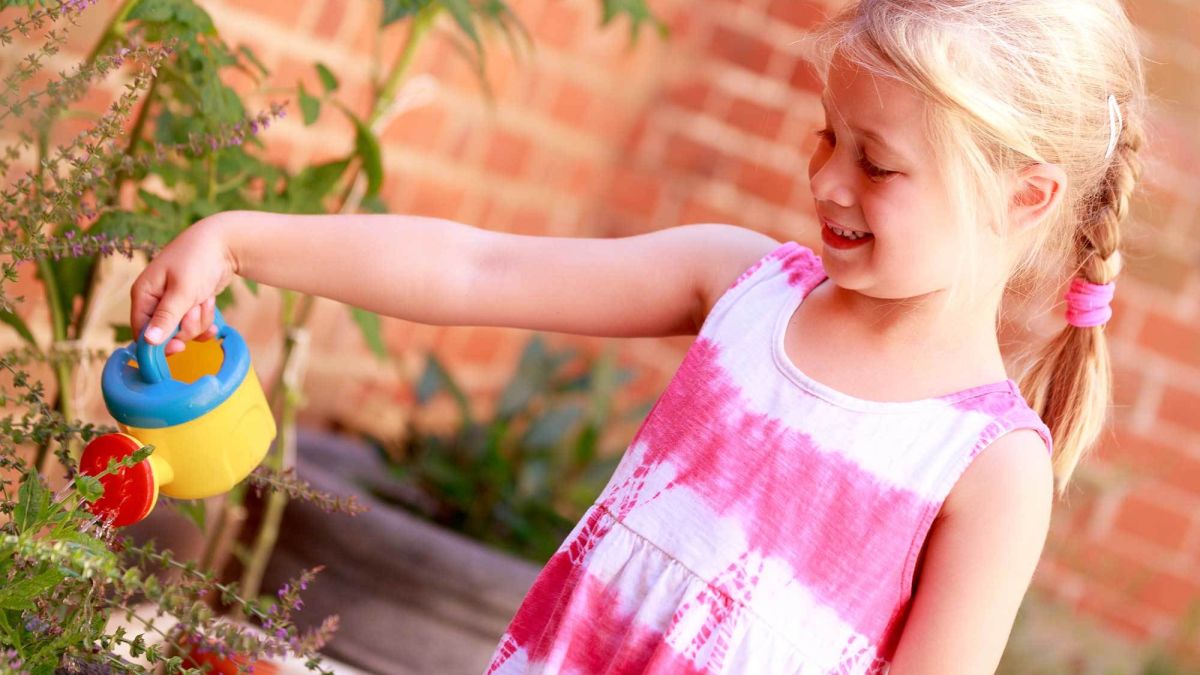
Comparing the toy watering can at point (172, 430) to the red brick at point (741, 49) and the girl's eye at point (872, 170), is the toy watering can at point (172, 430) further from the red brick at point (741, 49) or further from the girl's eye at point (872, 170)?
the red brick at point (741, 49)

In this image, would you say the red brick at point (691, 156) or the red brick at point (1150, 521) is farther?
the red brick at point (691, 156)

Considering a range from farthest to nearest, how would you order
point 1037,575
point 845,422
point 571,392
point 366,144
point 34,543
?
point 1037,575 < point 571,392 < point 366,144 < point 845,422 < point 34,543

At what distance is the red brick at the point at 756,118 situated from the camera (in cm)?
265

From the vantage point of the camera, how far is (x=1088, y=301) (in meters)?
1.24

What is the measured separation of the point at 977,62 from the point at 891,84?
0.07 meters

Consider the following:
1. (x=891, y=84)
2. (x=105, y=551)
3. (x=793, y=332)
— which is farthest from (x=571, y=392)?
(x=105, y=551)

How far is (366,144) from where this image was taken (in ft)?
4.79

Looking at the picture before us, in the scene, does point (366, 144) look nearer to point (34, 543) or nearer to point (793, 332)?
point (793, 332)

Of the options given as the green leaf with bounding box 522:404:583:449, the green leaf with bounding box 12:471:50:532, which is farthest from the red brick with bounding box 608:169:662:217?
the green leaf with bounding box 12:471:50:532

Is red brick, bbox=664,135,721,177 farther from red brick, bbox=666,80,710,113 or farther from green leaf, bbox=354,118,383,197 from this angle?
green leaf, bbox=354,118,383,197

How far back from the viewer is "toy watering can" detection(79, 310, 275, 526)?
0.96 m

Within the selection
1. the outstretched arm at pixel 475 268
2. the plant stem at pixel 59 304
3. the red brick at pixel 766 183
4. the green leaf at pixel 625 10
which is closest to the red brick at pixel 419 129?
the red brick at pixel 766 183

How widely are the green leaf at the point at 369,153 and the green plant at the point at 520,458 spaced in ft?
2.47

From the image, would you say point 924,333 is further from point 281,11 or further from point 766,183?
point 766,183
